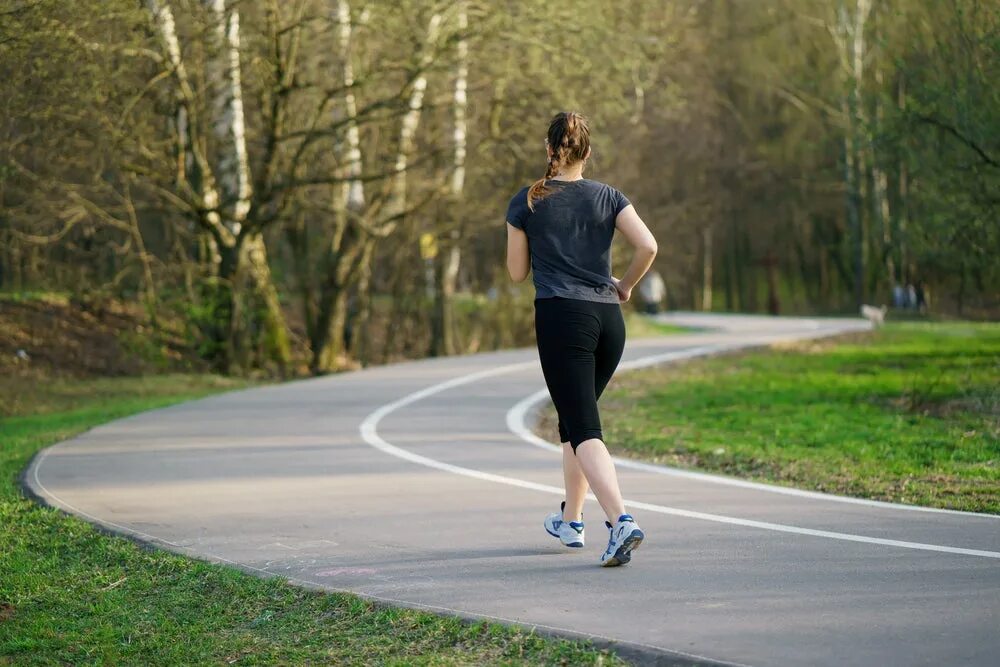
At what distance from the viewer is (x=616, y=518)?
7062mm

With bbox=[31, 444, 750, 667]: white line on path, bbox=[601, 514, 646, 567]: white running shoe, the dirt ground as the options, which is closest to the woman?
bbox=[601, 514, 646, 567]: white running shoe

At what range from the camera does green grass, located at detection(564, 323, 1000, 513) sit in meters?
10.4

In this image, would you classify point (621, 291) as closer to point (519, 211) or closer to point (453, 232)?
point (519, 211)

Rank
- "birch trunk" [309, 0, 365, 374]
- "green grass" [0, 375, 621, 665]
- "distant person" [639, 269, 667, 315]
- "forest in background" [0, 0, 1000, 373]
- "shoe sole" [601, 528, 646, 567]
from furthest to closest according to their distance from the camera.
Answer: "distant person" [639, 269, 667, 315]
"birch trunk" [309, 0, 365, 374]
"forest in background" [0, 0, 1000, 373]
"shoe sole" [601, 528, 646, 567]
"green grass" [0, 375, 621, 665]

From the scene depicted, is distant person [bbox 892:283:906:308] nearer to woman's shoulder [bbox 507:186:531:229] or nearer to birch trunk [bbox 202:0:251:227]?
birch trunk [bbox 202:0:251:227]

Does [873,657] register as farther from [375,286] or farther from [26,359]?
[375,286]

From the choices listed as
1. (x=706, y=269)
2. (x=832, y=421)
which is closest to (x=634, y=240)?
(x=832, y=421)

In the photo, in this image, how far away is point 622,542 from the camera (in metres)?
6.92

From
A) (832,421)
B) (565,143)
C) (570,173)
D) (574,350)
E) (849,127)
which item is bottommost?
(832,421)

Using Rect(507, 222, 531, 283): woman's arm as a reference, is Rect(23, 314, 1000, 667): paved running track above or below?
below

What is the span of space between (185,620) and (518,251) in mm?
2335

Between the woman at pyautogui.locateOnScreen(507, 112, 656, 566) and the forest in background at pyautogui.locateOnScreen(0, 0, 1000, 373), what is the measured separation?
8.49 m

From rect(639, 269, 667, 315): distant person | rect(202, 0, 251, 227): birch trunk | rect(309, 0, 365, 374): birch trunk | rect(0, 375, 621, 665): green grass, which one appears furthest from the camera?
rect(639, 269, 667, 315): distant person

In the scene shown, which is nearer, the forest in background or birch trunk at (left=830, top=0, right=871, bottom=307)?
the forest in background
